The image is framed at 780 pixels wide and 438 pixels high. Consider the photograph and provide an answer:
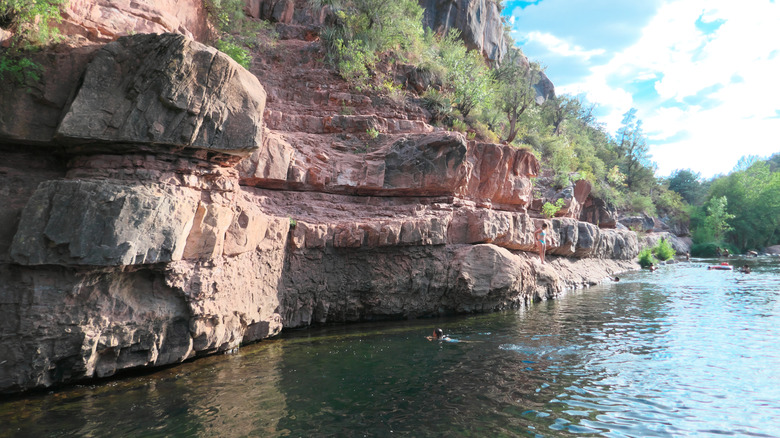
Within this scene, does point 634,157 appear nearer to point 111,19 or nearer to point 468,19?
point 468,19

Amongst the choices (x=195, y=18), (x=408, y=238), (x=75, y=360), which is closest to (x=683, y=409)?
(x=408, y=238)

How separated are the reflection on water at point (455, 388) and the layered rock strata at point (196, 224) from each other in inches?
34.7

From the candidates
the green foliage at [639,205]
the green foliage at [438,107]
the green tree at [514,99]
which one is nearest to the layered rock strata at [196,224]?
the green foliage at [438,107]

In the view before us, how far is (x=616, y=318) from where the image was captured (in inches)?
524

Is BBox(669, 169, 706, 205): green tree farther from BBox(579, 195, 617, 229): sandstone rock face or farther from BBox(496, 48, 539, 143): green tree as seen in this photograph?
BBox(496, 48, 539, 143): green tree

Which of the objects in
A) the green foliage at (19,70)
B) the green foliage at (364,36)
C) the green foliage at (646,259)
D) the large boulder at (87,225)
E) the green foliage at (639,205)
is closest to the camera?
the large boulder at (87,225)

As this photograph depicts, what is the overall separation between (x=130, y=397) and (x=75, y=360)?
1.24 m

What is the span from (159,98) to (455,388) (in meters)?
7.85

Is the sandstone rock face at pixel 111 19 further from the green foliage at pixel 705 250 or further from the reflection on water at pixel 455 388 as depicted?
the green foliage at pixel 705 250

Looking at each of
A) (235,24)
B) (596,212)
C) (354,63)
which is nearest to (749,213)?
(596,212)

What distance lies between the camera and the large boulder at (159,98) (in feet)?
24.8

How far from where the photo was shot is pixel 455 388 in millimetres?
7234

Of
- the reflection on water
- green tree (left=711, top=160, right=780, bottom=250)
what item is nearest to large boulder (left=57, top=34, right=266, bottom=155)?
the reflection on water

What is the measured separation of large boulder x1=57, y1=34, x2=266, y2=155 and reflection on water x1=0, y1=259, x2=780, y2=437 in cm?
458
